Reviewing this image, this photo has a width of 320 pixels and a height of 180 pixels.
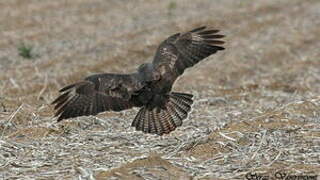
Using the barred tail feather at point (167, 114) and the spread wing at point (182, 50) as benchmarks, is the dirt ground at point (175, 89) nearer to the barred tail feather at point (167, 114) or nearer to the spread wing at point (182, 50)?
the barred tail feather at point (167, 114)

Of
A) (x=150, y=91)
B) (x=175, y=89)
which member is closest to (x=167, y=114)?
(x=150, y=91)

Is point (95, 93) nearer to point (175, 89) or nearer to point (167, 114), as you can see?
point (167, 114)

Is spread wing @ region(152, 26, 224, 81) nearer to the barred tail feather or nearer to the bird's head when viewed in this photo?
the bird's head

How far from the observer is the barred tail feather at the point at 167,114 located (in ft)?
24.7

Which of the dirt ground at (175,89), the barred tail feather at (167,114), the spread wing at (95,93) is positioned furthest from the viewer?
the barred tail feather at (167,114)

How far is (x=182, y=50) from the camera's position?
775cm

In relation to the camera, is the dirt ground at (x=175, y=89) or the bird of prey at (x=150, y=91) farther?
the bird of prey at (x=150, y=91)

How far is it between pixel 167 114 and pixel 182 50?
700 millimetres

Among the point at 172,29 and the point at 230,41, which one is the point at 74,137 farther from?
the point at 172,29

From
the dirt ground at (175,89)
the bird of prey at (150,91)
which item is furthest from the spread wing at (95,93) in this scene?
the dirt ground at (175,89)

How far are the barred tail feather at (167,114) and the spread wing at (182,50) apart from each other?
0.23 m

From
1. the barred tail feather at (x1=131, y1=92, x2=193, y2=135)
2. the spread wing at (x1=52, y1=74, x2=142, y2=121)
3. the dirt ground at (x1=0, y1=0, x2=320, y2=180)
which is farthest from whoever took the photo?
the barred tail feather at (x1=131, y1=92, x2=193, y2=135)

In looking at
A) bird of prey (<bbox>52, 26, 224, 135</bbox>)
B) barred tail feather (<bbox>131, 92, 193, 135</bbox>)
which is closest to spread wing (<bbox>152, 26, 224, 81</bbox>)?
bird of prey (<bbox>52, 26, 224, 135</bbox>)

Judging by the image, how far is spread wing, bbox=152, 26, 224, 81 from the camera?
24.7ft
